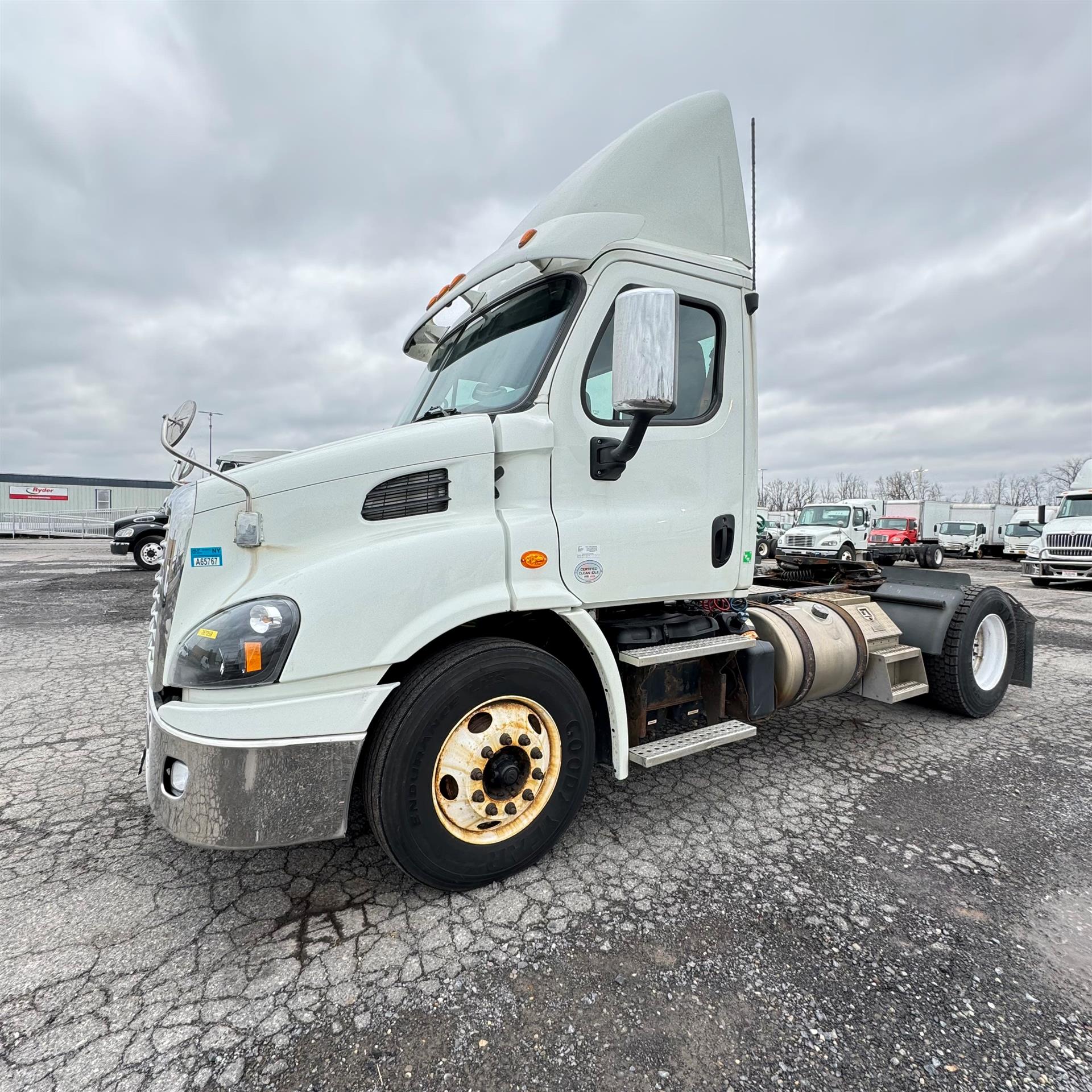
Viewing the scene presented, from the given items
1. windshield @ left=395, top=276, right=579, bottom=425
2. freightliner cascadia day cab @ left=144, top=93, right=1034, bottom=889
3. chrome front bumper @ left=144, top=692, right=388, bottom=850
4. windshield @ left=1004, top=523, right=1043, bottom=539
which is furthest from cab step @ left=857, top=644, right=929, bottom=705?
windshield @ left=1004, top=523, right=1043, bottom=539

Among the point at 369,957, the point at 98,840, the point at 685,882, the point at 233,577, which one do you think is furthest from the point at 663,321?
the point at 98,840

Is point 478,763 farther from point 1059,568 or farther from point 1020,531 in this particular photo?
point 1020,531

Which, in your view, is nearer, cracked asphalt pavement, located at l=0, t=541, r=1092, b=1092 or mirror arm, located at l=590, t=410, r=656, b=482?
cracked asphalt pavement, located at l=0, t=541, r=1092, b=1092

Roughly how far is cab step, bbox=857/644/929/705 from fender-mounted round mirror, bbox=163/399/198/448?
450 cm

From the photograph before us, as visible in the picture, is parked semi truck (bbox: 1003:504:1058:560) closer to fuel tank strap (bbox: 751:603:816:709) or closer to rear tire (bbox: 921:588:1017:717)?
rear tire (bbox: 921:588:1017:717)

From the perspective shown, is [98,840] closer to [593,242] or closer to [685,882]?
[685,882]

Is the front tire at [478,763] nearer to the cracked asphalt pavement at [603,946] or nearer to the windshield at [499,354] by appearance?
the cracked asphalt pavement at [603,946]

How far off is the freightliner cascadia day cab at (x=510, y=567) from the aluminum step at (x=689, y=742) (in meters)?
0.03

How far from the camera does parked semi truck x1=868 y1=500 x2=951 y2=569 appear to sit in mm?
24578

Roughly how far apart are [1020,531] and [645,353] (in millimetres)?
35571

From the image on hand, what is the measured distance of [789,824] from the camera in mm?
3146

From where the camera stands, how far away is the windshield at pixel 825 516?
23547 millimetres

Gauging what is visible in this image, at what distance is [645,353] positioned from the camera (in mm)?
2252

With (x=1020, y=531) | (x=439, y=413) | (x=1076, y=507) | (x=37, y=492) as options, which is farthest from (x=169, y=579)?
(x=37, y=492)
